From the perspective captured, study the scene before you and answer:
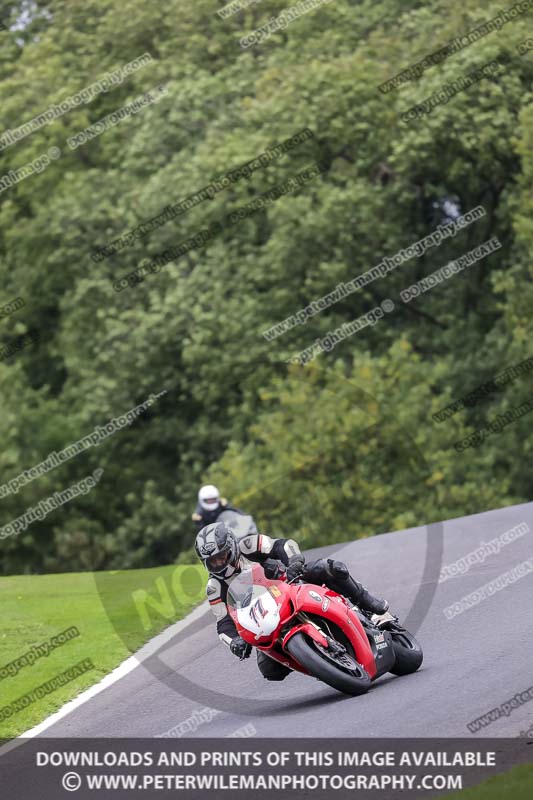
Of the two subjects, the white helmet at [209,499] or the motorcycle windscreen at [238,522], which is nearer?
the motorcycle windscreen at [238,522]

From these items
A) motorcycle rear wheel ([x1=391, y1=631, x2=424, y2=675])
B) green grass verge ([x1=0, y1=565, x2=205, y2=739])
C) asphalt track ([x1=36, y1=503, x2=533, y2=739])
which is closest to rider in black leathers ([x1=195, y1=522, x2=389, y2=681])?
motorcycle rear wheel ([x1=391, y1=631, x2=424, y2=675])

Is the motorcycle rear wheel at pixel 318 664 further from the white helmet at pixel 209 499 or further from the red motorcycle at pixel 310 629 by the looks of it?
the white helmet at pixel 209 499

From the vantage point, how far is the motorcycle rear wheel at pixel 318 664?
873cm

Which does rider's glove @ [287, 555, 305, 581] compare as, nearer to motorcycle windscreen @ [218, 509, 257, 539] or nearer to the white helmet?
motorcycle windscreen @ [218, 509, 257, 539]

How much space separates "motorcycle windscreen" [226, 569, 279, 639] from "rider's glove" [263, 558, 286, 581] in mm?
96
